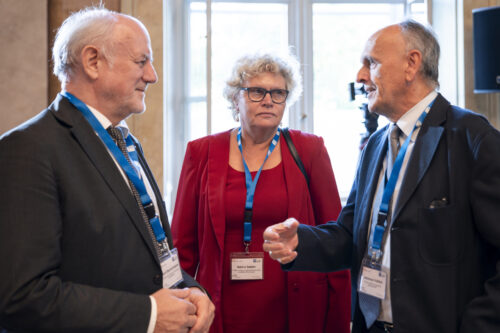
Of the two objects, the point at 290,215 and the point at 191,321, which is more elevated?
the point at 290,215

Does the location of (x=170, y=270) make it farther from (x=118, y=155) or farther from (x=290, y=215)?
(x=290, y=215)

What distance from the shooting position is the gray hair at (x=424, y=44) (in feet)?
5.88

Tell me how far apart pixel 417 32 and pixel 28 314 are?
5.44ft

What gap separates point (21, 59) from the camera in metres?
3.23

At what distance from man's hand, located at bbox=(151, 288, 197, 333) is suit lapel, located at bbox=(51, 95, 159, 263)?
147 millimetres

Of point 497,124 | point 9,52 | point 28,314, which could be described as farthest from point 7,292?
point 497,124

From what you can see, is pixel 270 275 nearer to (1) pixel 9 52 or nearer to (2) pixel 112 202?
(2) pixel 112 202

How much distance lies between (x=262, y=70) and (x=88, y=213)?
56.0 inches

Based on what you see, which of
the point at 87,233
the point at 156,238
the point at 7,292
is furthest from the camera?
the point at 156,238

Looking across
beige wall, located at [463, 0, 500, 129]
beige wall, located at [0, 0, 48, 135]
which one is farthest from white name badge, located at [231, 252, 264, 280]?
beige wall, located at [463, 0, 500, 129]

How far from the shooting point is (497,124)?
3621mm

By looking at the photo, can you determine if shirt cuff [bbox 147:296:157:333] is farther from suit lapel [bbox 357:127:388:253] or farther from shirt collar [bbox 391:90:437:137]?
shirt collar [bbox 391:90:437:137]

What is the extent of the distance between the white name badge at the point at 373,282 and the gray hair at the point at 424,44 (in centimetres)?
77

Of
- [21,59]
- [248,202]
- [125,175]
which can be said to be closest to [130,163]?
[125,175]
